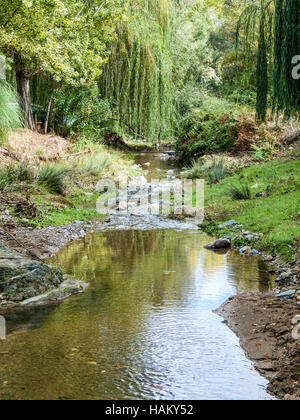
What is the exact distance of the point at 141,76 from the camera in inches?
720

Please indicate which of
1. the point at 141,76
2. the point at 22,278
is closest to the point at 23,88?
the point at 141,76

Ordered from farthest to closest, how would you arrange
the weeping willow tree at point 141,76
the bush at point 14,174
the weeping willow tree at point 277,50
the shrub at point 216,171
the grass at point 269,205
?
1. the weeping willow tree at point 141,76
2. the shrub at point 216,171
3. the bush at point 14,174
4. the grass at point 269,205
5. the weeping willow tree at point 277,50

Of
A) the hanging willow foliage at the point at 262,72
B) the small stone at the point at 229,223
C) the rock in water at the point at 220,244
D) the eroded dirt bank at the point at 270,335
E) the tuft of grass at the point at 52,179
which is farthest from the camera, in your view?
the tuft of grass at the point at 52,179

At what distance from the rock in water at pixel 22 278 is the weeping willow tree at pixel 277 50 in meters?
4.16

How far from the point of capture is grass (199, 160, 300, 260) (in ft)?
27.6

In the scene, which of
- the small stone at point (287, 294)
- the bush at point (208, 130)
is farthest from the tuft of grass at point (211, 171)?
the small stone at point (287, 294)

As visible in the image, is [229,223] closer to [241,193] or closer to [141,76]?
[241,193]

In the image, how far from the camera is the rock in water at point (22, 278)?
6.11m

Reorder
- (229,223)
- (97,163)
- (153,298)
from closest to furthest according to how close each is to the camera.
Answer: (153,298)
(229,223)
(97,163)

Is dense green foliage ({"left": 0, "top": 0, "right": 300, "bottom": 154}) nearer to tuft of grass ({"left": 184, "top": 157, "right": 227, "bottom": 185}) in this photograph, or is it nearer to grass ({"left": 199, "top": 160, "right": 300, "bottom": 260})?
tuft of grass ({"left": 184, "top": 157, "right": 227, "bottom": 185})

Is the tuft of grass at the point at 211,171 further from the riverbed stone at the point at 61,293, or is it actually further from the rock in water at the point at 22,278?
the rock in water at the point at 22,278

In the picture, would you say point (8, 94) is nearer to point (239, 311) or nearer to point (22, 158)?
point (22, 158)

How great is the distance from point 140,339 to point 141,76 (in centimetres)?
1474
